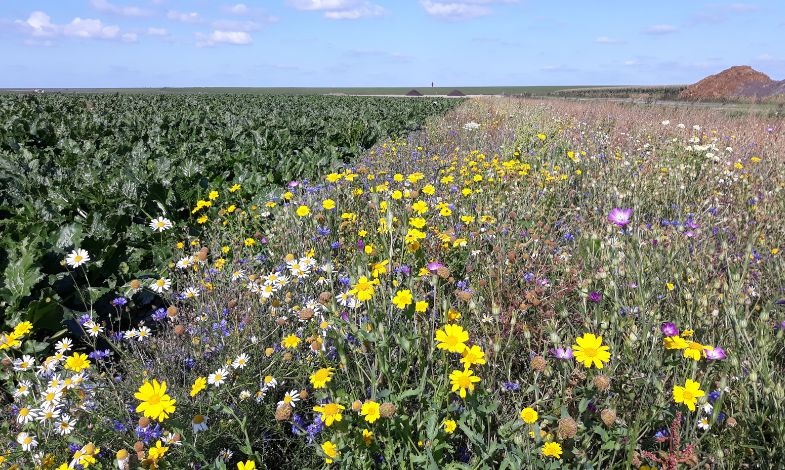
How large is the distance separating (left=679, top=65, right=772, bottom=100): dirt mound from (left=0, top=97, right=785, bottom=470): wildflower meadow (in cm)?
4039

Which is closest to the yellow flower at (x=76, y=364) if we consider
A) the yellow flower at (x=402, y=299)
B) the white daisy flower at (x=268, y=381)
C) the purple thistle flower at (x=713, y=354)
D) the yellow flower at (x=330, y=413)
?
the white daisy flower at (x=268, y=381)

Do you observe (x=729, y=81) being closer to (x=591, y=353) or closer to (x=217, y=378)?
(x=591, y=353)

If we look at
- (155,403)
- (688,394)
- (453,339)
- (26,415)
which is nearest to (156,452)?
(155,403)

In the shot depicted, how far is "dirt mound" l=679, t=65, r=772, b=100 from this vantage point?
122 feet

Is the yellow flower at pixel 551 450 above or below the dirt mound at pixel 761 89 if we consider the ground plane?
below

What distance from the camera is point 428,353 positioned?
2115mm

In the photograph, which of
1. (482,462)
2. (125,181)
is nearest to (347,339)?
(482,462)

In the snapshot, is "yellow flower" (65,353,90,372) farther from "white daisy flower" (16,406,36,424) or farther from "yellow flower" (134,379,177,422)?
"yellow flower" (134,379,177,422)

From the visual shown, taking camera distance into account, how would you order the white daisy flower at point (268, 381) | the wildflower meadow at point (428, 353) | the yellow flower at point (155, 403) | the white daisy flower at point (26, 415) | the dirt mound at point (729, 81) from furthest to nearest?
the dirt mound at point (729, 81) → the white daisy flower at point (268, 381) → the white daisy flower at point (26, 415) → the wildflower meadow at point (428, 353) → the yellow flower at point (155, 403)

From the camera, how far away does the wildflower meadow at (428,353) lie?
1737mm

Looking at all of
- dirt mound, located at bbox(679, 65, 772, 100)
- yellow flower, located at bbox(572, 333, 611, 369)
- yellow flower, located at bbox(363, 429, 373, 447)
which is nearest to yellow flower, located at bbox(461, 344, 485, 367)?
yellow flower, located at bbox(572, 333, 611, 369)

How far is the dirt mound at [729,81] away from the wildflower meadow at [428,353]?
40.4 meters

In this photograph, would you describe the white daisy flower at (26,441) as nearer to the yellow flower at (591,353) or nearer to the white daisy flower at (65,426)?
the white daisy flower at (65,426)

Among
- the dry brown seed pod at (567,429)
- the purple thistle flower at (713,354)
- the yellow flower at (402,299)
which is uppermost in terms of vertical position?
the yellow flower at (402,299)
